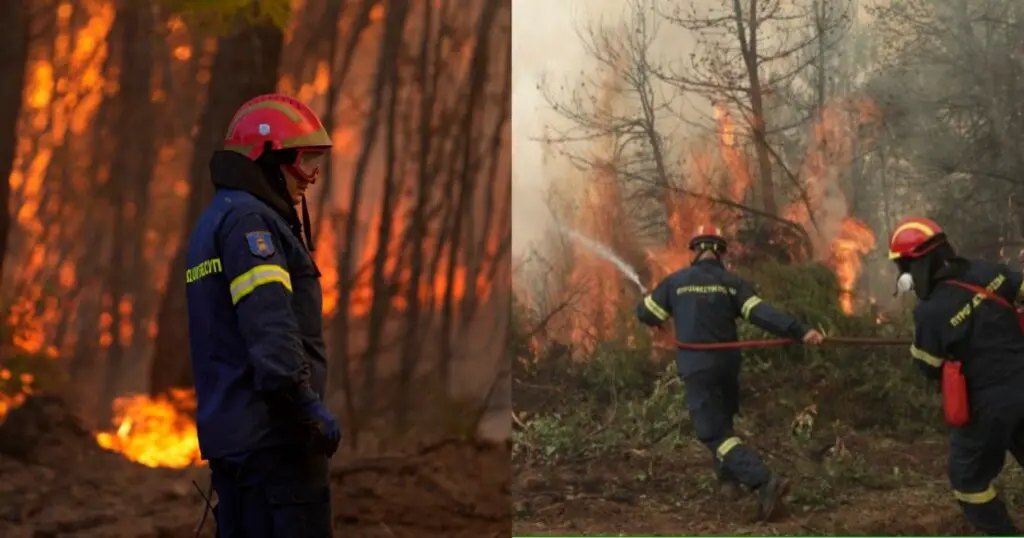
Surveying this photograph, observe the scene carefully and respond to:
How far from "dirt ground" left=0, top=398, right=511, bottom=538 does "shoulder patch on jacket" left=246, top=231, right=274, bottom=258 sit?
2898 millimetres

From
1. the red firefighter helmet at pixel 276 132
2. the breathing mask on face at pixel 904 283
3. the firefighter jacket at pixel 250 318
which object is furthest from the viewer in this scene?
the breathing mask on face at pixel 904 283

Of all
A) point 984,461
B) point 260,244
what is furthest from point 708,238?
point 260,244

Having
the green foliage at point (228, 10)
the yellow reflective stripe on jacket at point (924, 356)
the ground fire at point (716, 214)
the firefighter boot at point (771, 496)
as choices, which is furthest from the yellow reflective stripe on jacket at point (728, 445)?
the green foliage at point (228, 10)

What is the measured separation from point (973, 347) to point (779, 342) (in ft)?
3.17

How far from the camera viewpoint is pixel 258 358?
3.11 m

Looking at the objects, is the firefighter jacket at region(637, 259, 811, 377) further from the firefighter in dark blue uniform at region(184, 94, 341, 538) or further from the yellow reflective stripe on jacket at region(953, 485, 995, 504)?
the firefighter in dark blue uniform at region(184, 94, 341, 538)

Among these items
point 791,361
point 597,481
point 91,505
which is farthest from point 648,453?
point 91,505

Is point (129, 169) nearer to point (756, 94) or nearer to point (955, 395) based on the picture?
point (756, 94)

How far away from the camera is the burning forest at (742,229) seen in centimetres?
601

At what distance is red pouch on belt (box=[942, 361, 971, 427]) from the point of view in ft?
18.7

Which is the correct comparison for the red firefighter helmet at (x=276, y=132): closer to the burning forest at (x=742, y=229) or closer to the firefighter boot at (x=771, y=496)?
the burning forest at (x=742, y=229)

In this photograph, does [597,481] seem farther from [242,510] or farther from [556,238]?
[242,510]

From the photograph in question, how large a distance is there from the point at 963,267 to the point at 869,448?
1.06 m

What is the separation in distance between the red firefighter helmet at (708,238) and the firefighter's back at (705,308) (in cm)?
9
